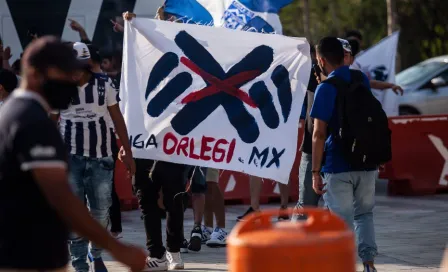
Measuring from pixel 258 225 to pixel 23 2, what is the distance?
9.18 meters

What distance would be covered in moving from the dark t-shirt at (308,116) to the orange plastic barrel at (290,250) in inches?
166

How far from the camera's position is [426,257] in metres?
9.14

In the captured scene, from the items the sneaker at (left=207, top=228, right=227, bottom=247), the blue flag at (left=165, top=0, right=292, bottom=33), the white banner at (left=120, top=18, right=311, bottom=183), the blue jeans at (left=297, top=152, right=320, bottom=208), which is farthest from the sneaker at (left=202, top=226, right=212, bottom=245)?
→ the blue flag at (left=165, top=0, right=292, bottom=33)

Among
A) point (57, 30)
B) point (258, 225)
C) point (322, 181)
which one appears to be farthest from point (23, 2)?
point (258, 225)

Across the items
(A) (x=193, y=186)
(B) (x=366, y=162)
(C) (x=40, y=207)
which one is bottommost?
(A) (x=193, y=186)

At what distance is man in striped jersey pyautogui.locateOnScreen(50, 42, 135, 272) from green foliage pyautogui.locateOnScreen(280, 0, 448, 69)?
2575 cm

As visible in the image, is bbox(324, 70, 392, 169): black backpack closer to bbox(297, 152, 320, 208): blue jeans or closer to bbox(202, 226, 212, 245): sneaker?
bbox(297, 152, 320, 208): blue jeans

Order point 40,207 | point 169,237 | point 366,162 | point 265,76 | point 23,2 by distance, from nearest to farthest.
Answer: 1. point 40,207
2. point 366,162
3. point 169,237
4. point 265,76
5. point 23,2

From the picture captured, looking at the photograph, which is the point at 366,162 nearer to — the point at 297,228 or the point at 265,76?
the point at 265,76

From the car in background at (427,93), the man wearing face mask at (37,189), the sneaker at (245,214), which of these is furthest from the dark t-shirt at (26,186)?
the car in background at (427,93)

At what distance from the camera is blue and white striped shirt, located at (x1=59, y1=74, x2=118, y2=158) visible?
798cm

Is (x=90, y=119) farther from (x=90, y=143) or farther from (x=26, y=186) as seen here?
(x=26, y=186)

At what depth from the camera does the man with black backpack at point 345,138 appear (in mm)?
7531

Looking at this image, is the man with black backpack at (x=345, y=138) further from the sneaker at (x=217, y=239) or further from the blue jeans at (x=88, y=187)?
the sneaker at (x=217, y=239)
